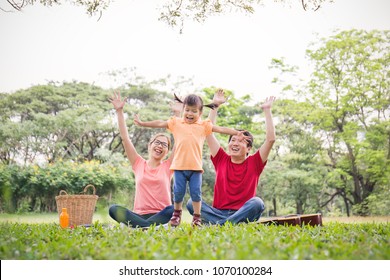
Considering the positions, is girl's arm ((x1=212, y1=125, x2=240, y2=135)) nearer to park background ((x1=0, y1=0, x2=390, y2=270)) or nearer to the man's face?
the man's face

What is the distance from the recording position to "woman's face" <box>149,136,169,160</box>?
4.51 m

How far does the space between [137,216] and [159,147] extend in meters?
0.69

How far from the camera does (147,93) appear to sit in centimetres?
1284

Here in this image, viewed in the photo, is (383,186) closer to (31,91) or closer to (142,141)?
(142,141)

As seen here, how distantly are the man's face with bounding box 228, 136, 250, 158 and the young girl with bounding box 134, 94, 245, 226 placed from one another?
0.87 ft

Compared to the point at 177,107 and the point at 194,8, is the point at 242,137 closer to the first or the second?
the point at 177,107

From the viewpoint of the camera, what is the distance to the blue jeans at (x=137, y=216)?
421cm

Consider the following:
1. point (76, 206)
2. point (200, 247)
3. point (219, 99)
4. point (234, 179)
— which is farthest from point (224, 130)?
point (76, 206)

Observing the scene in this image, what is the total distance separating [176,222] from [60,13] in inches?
160

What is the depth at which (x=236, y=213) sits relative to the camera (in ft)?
13.6

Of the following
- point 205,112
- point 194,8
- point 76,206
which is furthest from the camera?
point 205,112

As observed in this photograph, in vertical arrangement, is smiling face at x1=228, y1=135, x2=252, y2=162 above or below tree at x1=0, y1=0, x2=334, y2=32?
below

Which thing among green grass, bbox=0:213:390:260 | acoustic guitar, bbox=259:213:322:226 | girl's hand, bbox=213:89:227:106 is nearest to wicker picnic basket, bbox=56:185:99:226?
green grass, bbox=0:213:390:260


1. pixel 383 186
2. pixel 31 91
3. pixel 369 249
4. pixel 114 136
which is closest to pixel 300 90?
pixel 383 186
